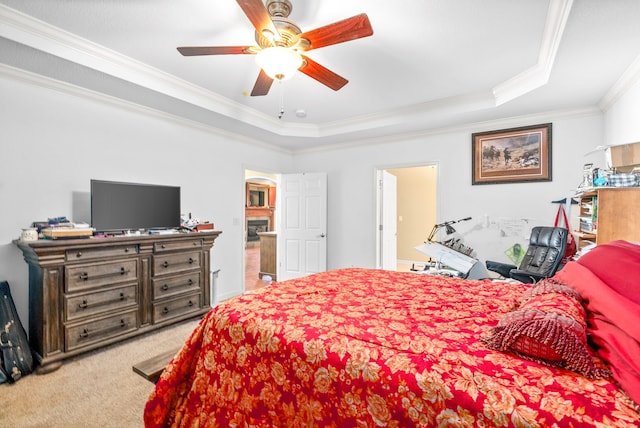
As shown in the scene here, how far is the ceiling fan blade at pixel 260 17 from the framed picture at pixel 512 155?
3.28 m

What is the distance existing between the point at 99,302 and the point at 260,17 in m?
2.70

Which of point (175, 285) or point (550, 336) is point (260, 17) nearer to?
point (550, 336)

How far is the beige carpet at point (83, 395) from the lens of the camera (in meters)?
1.86

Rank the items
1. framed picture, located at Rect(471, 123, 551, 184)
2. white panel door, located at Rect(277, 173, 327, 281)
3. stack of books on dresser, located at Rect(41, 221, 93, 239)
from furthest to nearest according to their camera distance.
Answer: white panel door, located at Rect(277, 173, 327, 281) < framed picture, located at Rect(471, 123, 551, 184) < stack of books on dresser, located at Rect(41, 221, 93, 239)

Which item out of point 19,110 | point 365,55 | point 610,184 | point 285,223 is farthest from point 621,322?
point 285,223

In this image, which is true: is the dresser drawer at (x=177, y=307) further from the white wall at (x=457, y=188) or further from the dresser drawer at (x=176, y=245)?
the white wall at (x=457, y=188)

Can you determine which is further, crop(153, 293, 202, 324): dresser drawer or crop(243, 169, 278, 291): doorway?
crop(243, 169, 278, 291): doorway

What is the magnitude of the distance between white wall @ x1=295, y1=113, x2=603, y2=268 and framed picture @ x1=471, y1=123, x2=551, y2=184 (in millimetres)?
78

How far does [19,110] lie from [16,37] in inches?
29.5

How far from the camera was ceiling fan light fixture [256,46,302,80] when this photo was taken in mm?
1947

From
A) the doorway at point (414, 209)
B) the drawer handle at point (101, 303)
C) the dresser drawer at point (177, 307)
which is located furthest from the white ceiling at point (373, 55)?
the doorway at point (414, 209)

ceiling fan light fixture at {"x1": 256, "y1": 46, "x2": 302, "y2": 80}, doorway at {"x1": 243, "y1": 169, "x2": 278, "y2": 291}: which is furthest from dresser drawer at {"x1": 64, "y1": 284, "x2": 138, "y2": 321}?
doorway at {"x1": 243, "y1": 169, "x2": 278, "y2": 291}

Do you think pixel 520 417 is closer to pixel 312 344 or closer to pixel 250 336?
pixel 312 344

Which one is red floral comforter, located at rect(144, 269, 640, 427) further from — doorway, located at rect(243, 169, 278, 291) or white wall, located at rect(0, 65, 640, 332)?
doorway, located at rect(243, 169, 278, 291)
